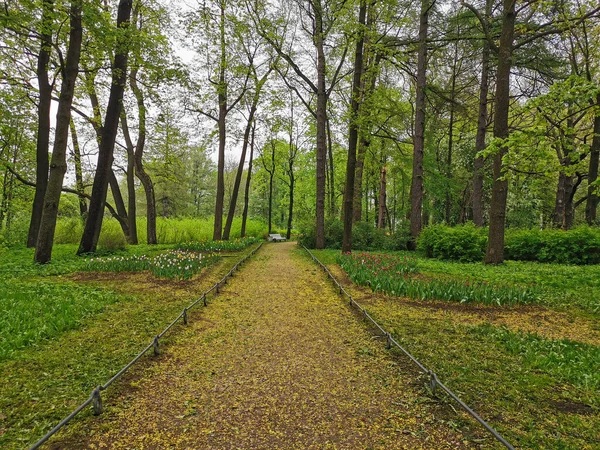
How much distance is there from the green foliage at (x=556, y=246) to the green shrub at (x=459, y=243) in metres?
1.11

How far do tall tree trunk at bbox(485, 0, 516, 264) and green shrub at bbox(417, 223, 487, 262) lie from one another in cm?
170

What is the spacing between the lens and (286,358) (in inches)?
162

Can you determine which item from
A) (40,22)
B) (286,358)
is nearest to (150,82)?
(40,22)

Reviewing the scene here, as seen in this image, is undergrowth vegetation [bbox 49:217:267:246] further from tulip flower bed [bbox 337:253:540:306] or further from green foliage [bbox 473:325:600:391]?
green foliage [bbox 473:325:600:391]

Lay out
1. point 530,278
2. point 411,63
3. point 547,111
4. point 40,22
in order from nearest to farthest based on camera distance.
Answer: point 547,111 → point 530,278 → point 40,22 → point 411,63

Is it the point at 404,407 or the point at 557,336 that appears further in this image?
the point at 557,336

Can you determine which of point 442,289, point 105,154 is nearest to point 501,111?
point 442,289

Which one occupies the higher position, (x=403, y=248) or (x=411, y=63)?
(x=411, y=63)

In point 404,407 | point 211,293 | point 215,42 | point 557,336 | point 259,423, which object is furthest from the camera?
point 215,42

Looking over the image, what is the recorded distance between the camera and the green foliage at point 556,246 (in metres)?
10.9

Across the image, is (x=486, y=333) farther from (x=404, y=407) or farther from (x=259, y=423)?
(x=259, y=423)

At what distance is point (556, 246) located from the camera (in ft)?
37.6

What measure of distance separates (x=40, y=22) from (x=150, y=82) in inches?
132

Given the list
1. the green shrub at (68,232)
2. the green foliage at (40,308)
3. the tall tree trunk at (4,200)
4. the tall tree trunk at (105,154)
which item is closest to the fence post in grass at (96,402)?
the green foliage at (40,308)
